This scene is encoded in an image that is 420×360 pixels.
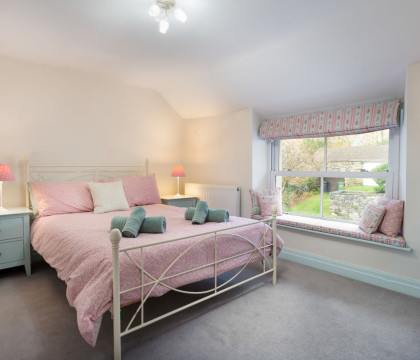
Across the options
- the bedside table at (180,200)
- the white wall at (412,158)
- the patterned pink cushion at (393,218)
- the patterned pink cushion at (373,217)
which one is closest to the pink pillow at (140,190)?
the bedside table at (180,200)

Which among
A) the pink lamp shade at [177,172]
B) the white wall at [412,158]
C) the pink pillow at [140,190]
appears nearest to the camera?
the white wall at [412,158]

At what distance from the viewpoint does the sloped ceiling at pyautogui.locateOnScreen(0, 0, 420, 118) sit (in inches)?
87.2

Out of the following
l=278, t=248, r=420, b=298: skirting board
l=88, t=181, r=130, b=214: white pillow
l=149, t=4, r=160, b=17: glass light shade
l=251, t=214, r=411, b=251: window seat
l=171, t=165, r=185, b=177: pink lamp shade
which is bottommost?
l=278, t=248, r=420, b=298: skirting board

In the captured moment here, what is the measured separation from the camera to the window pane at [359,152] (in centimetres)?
314

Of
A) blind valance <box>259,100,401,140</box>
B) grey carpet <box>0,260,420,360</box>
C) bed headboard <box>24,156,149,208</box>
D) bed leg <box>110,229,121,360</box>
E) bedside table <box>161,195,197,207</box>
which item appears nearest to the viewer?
bed leg <box>110,229,121,360</box>

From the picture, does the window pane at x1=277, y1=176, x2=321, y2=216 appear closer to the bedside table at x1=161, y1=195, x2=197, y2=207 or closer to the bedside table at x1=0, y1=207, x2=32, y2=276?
the bedside table at x1=161, y1=195, x2=197, y2=207

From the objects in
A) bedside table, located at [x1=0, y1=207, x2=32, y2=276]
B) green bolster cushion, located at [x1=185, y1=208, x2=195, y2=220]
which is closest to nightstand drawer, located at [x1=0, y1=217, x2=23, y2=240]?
bedside table, located at [x1=0, y1=207, x2=32, y2=276]

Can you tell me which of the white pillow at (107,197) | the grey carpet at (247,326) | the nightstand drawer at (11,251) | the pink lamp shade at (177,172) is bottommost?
the grey carpet at (247,326)

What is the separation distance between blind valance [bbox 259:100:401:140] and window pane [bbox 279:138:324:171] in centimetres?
20

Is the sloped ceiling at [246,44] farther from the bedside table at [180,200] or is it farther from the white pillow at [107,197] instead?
the bedside table at [180,200]

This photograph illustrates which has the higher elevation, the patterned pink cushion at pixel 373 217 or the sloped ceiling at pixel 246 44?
the sloped ceiling at pixel 246 44

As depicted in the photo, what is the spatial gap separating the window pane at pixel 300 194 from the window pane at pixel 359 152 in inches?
12.6

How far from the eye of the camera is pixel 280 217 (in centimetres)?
372

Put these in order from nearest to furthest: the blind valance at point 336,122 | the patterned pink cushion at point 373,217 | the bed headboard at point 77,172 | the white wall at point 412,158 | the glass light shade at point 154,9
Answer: the glass light shade at point 154,9
the white wall at point 412,158
the patterned pink cushion at point 373,217
the blind valance at point 336,122
the bed headboard at point 77,172
